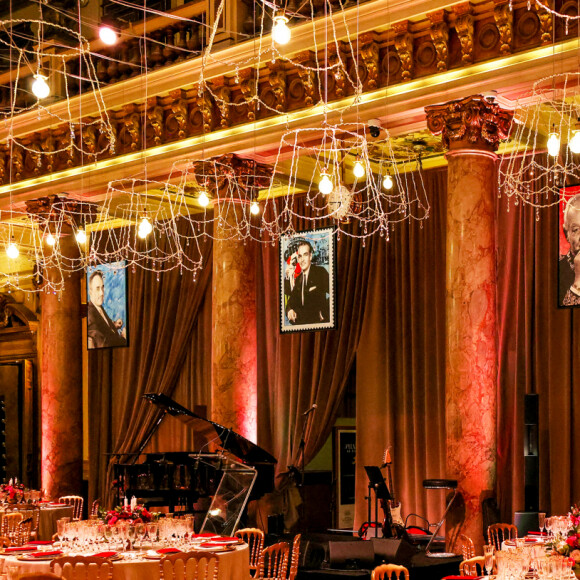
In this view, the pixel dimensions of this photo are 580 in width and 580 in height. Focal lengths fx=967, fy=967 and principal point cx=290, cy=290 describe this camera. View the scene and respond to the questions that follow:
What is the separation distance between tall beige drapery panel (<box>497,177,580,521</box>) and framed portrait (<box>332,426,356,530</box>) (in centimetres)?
282

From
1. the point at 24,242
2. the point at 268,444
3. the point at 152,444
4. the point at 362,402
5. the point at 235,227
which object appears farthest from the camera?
the point at 24,242

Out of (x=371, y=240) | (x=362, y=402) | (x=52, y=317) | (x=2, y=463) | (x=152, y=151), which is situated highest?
(x=152, y=151)

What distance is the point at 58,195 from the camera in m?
13.4

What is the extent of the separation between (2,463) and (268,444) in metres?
6.65

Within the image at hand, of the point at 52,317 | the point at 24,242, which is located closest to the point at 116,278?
the point at 52,317

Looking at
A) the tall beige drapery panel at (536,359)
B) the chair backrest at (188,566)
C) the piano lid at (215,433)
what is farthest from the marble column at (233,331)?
the chair backrest at (188,566)

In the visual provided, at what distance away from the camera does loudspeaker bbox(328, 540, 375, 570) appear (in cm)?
955

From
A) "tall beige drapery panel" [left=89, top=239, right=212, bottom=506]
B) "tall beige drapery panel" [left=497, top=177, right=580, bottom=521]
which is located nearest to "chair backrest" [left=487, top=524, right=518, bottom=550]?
"tall beige drapery panel" [left=497, top=177, right=580, bottom=521]

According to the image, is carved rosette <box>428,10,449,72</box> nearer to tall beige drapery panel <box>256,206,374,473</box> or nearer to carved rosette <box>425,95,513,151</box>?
carved rosette <box>425,95,513,151</box>

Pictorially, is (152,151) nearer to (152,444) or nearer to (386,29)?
(386,29)

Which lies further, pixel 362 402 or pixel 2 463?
pixel 2 463

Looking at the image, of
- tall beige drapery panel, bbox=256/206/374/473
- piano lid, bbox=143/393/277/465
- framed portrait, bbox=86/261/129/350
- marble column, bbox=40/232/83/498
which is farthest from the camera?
marble column, bbox=40/232/83/498

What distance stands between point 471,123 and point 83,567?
18.9 feet

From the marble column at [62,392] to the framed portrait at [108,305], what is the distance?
351 mm
